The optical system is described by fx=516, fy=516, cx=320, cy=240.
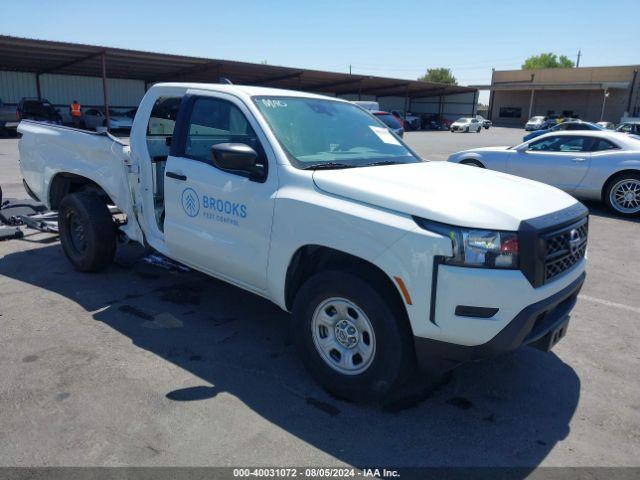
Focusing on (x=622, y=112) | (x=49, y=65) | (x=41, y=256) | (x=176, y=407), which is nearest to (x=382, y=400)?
(x=176, y=407)

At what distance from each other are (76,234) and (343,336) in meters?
3.73

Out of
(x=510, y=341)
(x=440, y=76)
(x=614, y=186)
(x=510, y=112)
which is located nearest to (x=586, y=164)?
(x=614, y=186)

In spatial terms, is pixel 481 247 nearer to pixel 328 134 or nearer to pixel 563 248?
pixel 563 248

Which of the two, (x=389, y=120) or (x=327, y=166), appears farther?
(x=389, y=120)

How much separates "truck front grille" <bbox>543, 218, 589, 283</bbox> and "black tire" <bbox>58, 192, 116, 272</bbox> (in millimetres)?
4202

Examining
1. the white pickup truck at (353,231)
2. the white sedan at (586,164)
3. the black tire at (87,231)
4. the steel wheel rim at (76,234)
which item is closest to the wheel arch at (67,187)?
the black tire at (87,231)

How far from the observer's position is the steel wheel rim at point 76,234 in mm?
5559

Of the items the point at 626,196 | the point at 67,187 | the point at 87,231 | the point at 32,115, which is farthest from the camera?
the point at 32,115

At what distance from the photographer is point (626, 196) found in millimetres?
9727

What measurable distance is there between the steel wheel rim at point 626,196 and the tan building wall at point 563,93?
175ft

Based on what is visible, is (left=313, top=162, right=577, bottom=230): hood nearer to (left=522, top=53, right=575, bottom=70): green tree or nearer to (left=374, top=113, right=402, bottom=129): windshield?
(left=374, top=113, right=402, bottom=129): windshield

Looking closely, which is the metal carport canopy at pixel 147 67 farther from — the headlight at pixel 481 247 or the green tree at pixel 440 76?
the green tree at pixel 440 76

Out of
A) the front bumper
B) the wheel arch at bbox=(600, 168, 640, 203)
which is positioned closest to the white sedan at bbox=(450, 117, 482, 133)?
the wheel arch at bbox=(600, 168, 640, 203)

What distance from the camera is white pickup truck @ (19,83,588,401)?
2789mm
